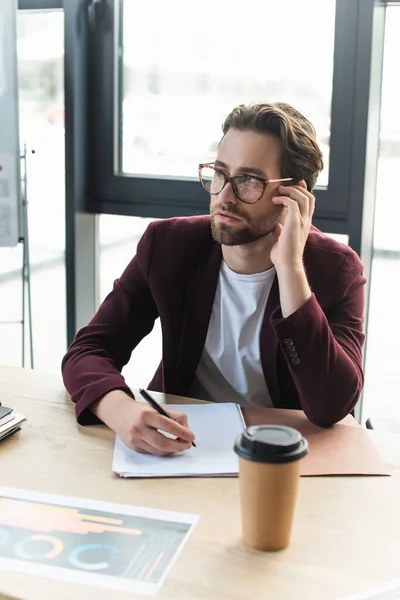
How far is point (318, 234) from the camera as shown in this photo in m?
1.77

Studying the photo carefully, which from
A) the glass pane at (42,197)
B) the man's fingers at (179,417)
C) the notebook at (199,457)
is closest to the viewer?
the notebook at (199,457)

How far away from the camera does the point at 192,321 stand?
172 centimetres

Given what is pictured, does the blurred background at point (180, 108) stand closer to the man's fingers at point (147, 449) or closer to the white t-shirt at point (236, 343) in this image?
Answer: the white t-shirt at point (236, 343)

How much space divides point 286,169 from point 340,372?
0.49 metres

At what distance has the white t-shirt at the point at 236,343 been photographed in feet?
5.58

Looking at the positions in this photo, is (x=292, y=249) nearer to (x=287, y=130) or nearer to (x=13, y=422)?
(x=287, y=130)

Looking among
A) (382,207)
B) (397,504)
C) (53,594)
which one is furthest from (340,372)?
(382,207)

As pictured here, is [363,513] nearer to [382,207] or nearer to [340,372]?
[340,372]

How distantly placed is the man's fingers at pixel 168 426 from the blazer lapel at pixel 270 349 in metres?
0.40

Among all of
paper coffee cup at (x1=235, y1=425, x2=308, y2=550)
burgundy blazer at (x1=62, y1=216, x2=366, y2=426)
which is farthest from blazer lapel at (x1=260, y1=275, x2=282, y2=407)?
paper coffee cup at (x1=235, y1=425, x2=308, y2=550)

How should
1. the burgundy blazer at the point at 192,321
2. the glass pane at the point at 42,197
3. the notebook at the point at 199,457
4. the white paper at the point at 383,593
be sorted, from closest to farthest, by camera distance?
the white paper at the point at 383,593
the notebook at the point at 199,457
the burgundy blazer at the point at 192,321
the glass pane at the point at 42,197

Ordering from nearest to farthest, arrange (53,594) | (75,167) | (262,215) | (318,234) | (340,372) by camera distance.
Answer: (53,594) → (340,372) → (262,215) → (318,234) → (75,167)

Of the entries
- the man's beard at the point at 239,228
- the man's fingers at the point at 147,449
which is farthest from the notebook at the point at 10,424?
the man's beard at the point at 239,228

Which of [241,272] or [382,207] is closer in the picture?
[241,272]
